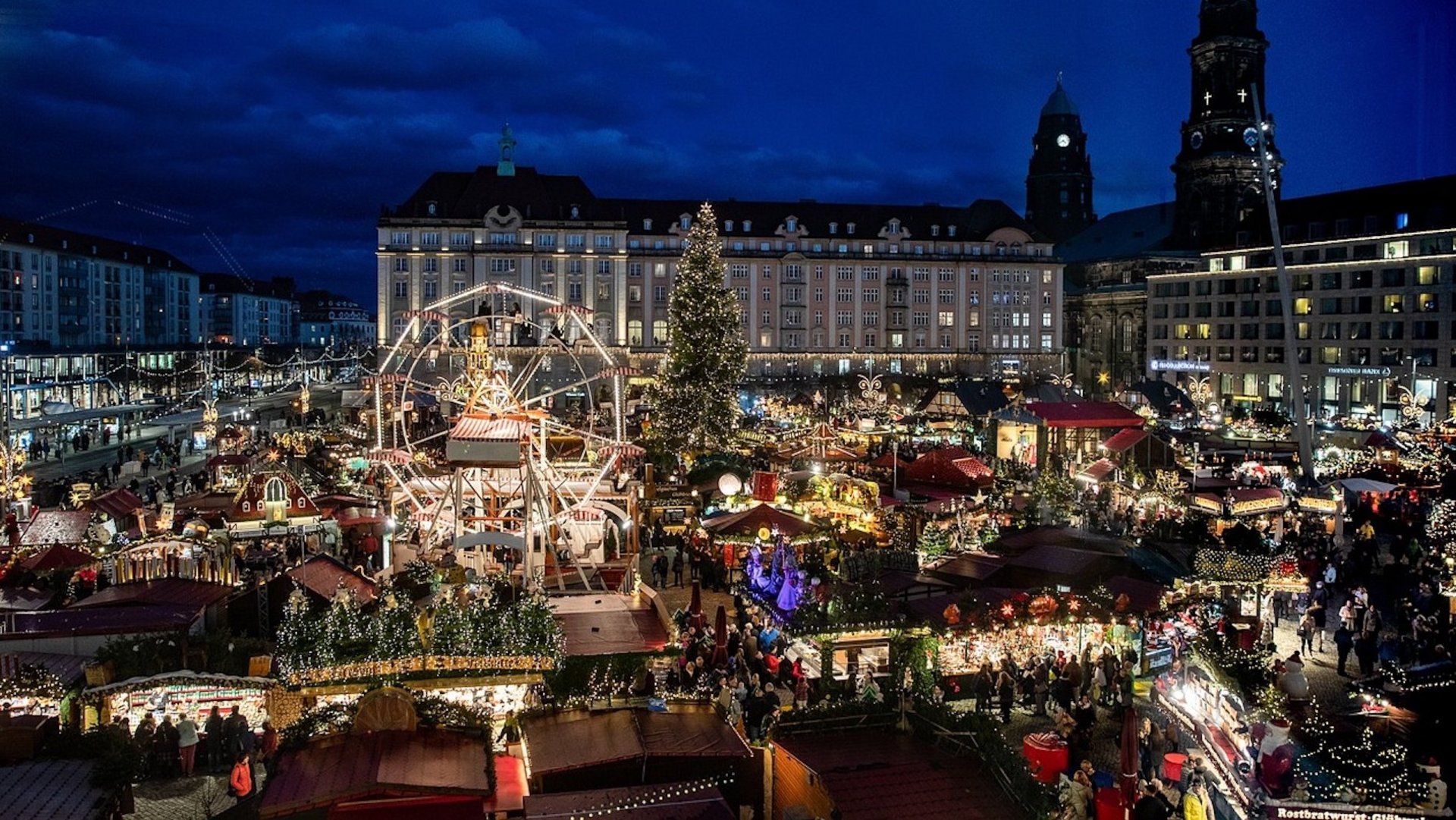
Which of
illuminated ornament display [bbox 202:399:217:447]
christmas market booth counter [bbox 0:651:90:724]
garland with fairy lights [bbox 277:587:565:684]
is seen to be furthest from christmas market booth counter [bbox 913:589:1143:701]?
illuminated ornament display [bbox 202:399:217:447]

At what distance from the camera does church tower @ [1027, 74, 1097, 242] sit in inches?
4663

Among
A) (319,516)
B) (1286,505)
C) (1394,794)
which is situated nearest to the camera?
(1394,794)

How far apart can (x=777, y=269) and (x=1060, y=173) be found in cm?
5200

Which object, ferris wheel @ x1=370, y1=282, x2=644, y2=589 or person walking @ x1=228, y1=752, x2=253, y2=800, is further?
ferris wheel @ x1=370, y1=282, x2=644, y2=589

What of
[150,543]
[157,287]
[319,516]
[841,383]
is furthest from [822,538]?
[157,287]

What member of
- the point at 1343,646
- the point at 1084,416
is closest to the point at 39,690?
the point at 1343,646

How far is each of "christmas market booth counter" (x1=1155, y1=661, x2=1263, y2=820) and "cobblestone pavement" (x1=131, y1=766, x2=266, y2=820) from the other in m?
9.75

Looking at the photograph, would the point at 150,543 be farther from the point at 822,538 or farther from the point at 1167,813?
the point at 1167,813

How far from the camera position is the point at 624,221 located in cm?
7731

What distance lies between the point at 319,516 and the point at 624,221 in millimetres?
54529

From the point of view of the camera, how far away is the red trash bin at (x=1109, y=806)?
10625 mm

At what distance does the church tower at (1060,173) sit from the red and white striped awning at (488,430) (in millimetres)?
108741

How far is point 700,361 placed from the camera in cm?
3975

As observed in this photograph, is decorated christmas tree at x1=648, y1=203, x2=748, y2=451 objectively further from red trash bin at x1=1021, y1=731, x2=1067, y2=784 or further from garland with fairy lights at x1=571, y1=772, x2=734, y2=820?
garland with fairy lights at x1=571, y1=772, x2=734, y2=820
